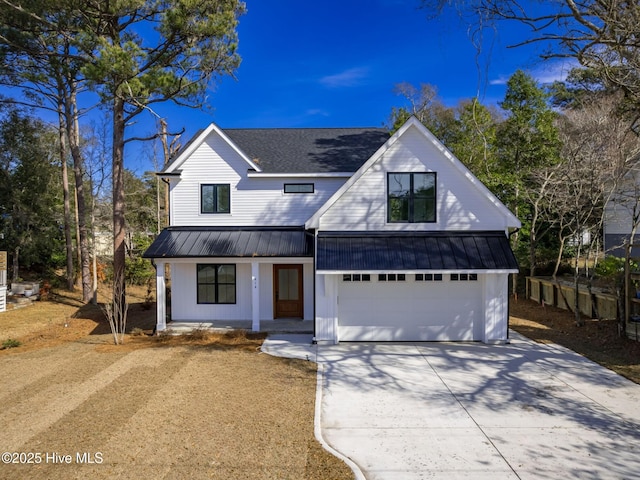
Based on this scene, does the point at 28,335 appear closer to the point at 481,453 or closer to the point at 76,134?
the point at 76,134

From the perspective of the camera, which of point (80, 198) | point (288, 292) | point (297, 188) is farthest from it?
point (80, 198)

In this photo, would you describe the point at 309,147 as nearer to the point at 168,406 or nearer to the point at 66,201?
the point at 168,406

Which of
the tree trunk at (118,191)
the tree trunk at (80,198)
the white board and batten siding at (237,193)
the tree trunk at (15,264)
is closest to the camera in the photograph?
the white board and batten siding at (237,193)

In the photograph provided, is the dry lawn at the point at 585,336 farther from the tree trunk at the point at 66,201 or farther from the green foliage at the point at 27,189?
the green foliage at the point at 27,189

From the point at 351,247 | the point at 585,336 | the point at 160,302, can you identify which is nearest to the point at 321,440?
the point at 351,247

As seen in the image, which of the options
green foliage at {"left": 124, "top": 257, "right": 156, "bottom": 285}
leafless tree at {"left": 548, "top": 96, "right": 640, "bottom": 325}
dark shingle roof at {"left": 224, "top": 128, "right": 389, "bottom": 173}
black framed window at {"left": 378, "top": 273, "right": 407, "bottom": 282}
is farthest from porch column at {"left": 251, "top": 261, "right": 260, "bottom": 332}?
green foliage at {"left": 124, "top": 257, "right": 156, "bottom": 285}

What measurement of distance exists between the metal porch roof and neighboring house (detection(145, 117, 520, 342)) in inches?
1.4

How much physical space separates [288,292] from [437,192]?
6196mm

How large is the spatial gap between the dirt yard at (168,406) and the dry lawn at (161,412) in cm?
2

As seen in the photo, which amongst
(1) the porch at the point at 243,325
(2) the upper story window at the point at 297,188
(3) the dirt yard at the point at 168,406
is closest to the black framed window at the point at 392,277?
(1) the porch at the point at 243,325

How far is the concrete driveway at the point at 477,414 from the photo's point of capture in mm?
5582

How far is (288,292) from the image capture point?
14.6 meters

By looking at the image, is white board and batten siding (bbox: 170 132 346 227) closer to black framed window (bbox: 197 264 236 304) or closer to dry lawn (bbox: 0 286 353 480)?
black framed window (bbox: 197 264 236 304)

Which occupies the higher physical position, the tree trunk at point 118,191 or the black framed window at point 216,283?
the tree trunk at point 118,191
